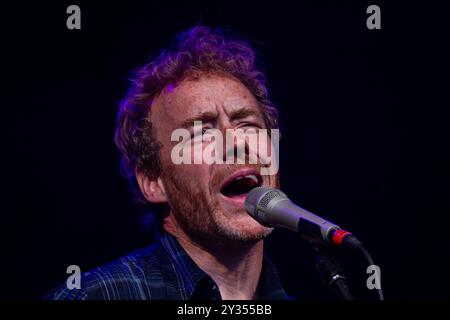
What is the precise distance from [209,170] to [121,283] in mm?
582

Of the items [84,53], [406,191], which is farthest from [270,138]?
[84,53]

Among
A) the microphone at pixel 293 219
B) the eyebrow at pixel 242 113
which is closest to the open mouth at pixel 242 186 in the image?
the eyebrow at pixel 242 113

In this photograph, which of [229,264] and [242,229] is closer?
[242,229]

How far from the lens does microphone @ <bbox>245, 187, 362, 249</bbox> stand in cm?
141

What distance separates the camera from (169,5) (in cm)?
266

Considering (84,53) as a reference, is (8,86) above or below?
below

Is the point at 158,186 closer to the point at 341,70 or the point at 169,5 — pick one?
the point at 169,5

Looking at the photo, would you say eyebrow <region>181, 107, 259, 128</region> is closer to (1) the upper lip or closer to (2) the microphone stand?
(1) the upper lip

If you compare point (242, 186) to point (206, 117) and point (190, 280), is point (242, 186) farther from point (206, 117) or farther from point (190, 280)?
point (190, 280)

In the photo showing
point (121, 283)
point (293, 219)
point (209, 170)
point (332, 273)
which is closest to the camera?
point (332, 273)

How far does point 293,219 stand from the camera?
1.60 metres

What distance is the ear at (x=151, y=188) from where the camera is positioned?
8.12 feet

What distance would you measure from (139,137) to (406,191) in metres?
1.42

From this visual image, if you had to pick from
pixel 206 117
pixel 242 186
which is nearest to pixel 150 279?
pixel 242 186
